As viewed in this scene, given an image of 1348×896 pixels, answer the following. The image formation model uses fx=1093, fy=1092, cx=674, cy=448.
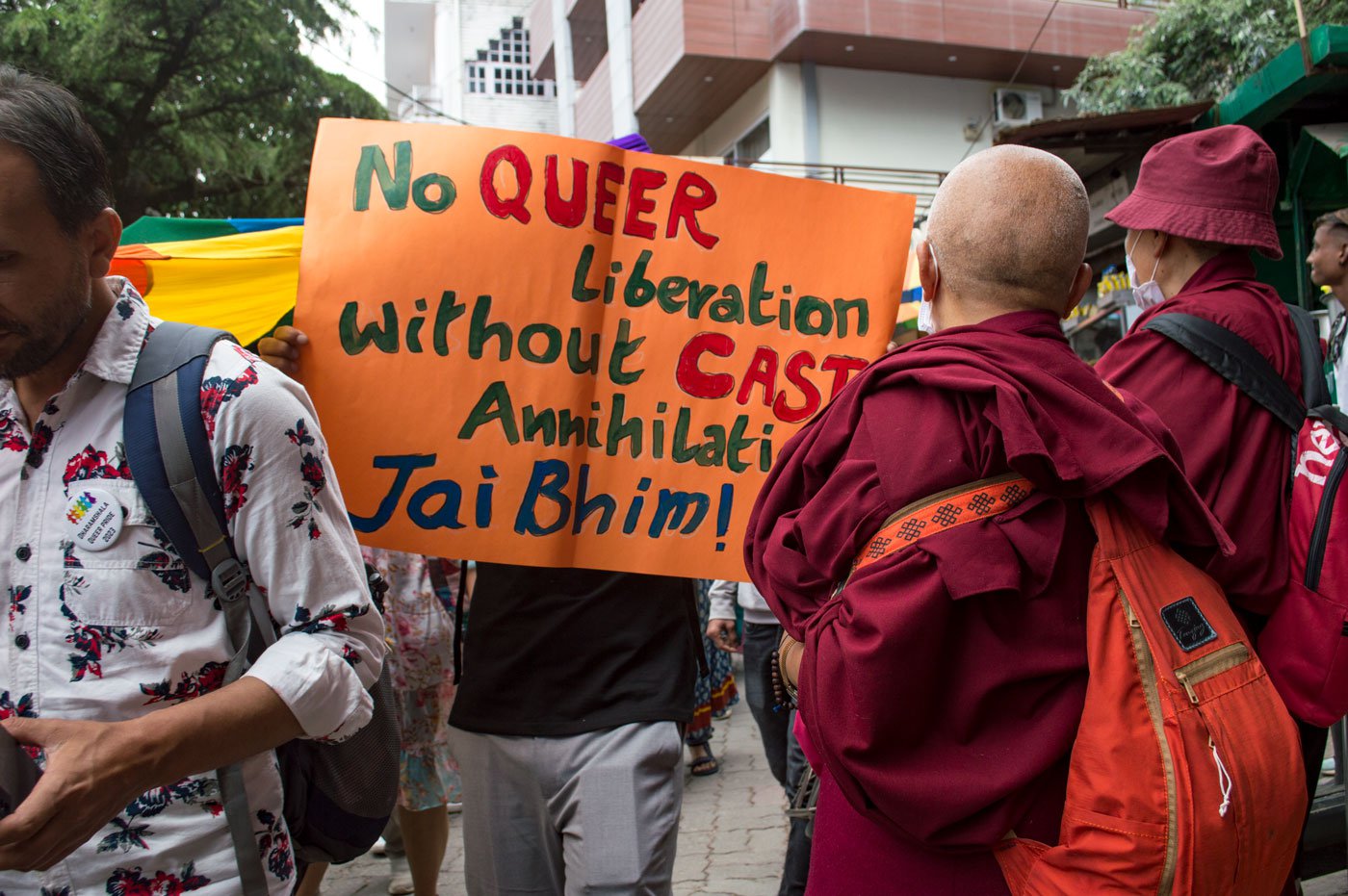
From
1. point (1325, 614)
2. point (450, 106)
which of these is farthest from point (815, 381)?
point (450, 106)

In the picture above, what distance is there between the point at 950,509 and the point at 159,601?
111 cm

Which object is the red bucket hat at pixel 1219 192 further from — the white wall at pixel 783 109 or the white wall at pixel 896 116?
the white wall at pixel 896 116

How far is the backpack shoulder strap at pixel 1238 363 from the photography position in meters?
2.25

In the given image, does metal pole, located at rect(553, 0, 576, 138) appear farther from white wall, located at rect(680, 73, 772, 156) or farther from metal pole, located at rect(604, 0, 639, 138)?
metal pole, located at rect(604, 0, 639, 138)

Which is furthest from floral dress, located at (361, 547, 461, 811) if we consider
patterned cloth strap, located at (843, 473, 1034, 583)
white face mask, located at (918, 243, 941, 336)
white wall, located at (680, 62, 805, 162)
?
white wall, located at (680, 62, 805, 162)

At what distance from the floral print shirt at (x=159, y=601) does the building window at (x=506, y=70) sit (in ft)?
Result: 102

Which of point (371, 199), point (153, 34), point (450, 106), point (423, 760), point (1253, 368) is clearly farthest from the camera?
point (450, 106)

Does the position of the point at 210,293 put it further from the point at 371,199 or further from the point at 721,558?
the point at 721,558

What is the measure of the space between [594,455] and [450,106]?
30.6 meters

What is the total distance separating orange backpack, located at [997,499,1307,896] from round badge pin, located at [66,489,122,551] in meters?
1.31

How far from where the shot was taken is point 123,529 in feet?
5.00

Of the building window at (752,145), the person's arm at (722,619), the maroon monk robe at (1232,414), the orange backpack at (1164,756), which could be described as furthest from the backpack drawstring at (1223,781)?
the building window at (752,145)

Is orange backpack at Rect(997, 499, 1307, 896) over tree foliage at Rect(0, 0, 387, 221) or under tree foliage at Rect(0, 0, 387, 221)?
under

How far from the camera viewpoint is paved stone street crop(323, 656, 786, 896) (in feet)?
14.5
